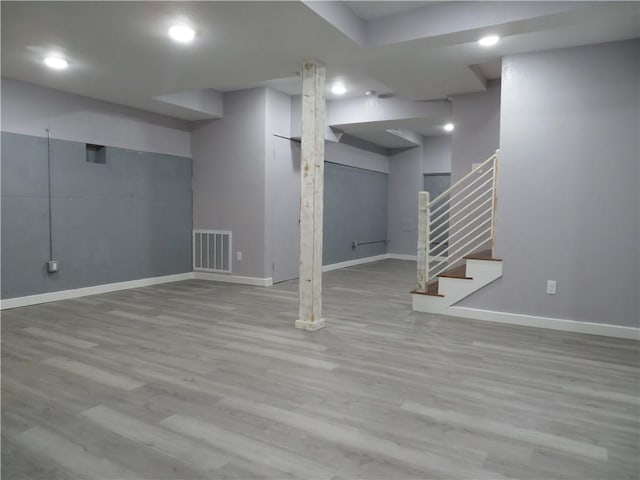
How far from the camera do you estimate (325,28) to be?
3.29 metres

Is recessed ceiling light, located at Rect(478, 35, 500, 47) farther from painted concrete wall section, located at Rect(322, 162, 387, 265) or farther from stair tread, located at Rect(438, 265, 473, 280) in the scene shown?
painted concrete wall section, located at Rect(322, 162, 387, 265)

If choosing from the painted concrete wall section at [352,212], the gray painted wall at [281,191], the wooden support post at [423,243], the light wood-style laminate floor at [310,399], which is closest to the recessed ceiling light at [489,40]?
the wooden support post at [423,243]

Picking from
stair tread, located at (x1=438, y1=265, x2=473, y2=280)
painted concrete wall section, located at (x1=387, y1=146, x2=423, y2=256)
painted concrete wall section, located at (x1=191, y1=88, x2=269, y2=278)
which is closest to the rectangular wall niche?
painted concrete wall section, located at (x1=191, y1=88, x2=269, y2=278)

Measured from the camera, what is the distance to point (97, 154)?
5648mm

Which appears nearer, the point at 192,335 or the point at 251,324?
the point at 192,335

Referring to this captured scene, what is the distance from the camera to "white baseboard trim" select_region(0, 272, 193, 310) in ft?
15.6

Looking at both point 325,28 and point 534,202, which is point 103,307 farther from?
point 534,202

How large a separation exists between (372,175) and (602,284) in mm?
5872

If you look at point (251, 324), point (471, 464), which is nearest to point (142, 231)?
point (251, 324)

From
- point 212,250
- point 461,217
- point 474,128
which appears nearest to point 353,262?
point 212,250

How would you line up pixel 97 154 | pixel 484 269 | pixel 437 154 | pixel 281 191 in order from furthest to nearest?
1. pixel 437 154
2. pixel 281 191
3. pixel 97 154
4. pixel 484 269

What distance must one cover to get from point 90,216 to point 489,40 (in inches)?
188

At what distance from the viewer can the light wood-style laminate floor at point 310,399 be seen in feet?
→ 6.12

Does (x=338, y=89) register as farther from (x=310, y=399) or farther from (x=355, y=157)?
(x=310, y=399)
